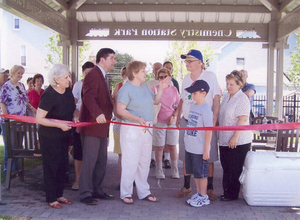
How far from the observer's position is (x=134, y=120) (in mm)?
5469

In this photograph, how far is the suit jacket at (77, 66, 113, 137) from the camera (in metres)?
5.46

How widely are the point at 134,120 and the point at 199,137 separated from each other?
0.91 meters

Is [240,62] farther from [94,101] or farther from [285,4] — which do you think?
[94,101]

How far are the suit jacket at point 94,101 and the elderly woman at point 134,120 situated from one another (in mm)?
280

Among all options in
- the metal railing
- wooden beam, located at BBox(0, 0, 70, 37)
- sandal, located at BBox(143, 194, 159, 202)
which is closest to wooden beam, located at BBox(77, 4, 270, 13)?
wooden beam, located at BBox(0, 0, 70, 37)

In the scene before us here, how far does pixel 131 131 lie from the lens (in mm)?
5555

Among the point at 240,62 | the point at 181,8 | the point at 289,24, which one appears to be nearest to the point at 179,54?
the point at 240,62

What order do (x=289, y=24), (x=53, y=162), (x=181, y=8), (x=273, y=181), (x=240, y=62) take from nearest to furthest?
(x=53, y=162) < (x=273, y=181) < (x=289, y=24) < (x=181, y=8) < (x=240, y=62)

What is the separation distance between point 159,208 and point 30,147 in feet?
7.88

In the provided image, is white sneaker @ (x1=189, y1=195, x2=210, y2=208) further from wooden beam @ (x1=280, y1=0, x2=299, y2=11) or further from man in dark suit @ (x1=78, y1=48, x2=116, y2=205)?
wooden beam @ (x1=280, y1=0, x2=299, y2=11)

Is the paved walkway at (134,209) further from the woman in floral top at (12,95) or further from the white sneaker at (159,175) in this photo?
the woman in floral top at (12,95)

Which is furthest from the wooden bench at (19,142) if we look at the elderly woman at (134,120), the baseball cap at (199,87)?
the baseball cap at (199,87)

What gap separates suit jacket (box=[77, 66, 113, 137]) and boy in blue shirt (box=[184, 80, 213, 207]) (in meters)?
1.19

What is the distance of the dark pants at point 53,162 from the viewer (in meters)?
5.34
